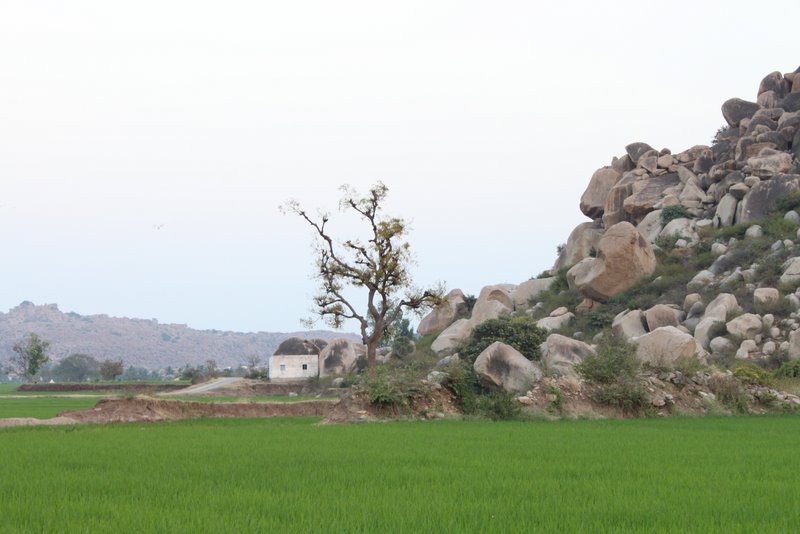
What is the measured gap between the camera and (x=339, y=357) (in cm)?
7069

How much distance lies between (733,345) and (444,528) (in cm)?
3750

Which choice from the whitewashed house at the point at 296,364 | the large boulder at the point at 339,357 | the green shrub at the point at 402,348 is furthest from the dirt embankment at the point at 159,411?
the whitewashed house at the point at 296,364

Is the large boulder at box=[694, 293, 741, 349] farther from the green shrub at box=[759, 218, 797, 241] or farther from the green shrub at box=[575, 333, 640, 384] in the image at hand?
the green shrub at box=[575, 333, 640, 384]

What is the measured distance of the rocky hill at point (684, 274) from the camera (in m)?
33.4

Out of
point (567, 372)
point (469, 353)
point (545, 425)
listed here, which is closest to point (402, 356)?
point (469, 353)

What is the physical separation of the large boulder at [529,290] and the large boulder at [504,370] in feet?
109

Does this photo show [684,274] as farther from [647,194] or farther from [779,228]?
[647,194]

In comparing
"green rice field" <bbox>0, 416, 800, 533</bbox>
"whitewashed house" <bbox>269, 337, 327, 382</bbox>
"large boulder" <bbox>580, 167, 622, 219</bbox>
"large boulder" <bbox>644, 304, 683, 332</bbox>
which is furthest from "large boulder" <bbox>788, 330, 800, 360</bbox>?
"whitewashed house" <bbox>269, 337, 327, 382</bbox>

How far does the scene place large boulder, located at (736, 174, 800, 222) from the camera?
54594 mm

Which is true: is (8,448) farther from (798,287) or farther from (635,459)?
(798,287)

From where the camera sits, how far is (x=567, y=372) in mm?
29375

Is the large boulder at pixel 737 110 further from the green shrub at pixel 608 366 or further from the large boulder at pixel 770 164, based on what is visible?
the green shrub at pixel 608 366

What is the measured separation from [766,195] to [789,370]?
22.0m

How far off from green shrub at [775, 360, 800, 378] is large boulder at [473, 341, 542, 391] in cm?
1340
